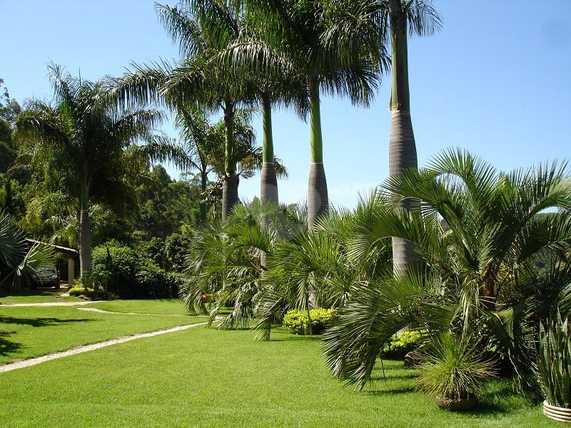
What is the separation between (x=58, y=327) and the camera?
56.6ft

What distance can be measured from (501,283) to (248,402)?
400 centimetres

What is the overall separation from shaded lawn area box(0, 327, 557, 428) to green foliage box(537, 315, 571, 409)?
31 centimetres

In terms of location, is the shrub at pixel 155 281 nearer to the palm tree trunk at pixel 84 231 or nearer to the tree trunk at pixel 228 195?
the palm tree trunk at pixel 84 231

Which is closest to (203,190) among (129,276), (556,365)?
(129,276)

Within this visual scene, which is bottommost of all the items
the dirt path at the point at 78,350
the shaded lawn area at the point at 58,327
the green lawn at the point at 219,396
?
the green lawn at the point at 219,396

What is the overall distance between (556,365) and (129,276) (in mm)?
28974

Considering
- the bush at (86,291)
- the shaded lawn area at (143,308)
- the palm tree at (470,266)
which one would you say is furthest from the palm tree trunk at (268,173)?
the bush at (86,291)

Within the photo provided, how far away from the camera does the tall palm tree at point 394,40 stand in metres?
11.6

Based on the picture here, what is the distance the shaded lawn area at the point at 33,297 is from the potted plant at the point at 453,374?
883 inches

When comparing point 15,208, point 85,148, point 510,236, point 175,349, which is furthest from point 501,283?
point 15,208

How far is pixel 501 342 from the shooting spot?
8.19 meters

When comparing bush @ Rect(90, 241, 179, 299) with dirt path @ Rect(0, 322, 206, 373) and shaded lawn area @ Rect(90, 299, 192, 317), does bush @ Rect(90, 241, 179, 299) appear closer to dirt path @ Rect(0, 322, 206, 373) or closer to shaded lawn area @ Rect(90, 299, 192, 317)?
shaded lawn area @ Rect(90, 299, 192, 317)

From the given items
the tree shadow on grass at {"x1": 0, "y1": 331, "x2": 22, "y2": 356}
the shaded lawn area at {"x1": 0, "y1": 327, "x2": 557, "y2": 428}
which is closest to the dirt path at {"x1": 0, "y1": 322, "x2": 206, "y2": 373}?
the shaded lawn area at {"x1": 0, "y1": 327, "x2": 557, "y2": 428}

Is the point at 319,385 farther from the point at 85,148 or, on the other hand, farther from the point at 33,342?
the point at 85,148
